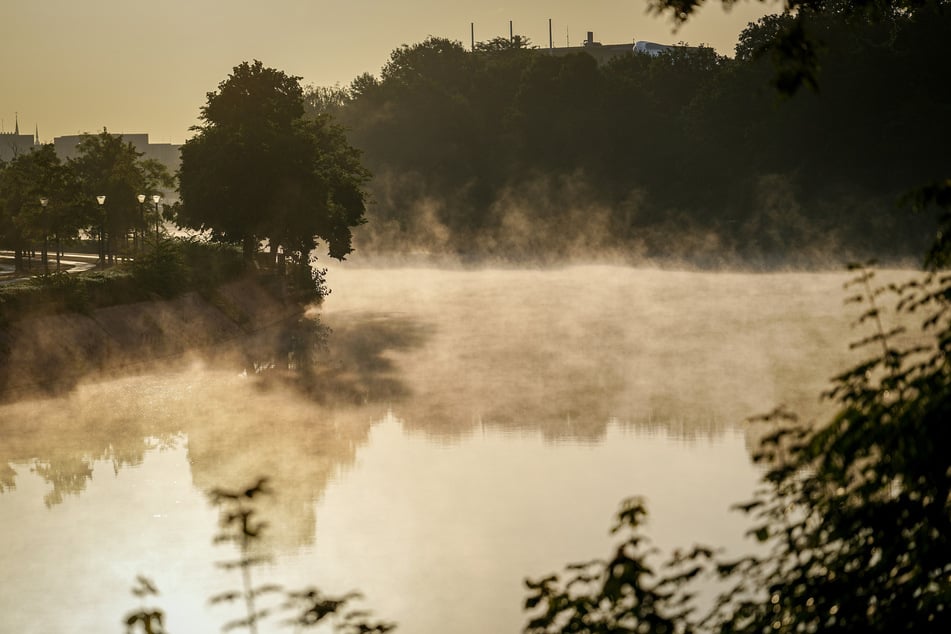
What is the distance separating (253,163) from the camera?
162 feet

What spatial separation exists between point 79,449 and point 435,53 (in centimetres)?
10647

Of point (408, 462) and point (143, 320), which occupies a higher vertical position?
point (143, 320)

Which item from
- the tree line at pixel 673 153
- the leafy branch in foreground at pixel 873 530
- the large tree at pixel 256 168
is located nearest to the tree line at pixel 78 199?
the large tree at pixel 256 168

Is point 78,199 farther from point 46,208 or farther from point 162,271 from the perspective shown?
point 162,271

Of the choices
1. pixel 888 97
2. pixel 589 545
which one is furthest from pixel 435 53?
pixel 589 545

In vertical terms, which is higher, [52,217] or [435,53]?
[435,53]

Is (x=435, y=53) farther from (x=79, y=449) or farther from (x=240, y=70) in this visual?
(x=79, y=449)

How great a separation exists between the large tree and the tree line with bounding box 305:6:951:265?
A: 39.9m

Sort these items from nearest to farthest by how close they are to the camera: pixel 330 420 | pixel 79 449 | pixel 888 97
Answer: pixel 79 449, pixel 330 420, pixel 888 97

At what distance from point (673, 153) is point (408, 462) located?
77624mm

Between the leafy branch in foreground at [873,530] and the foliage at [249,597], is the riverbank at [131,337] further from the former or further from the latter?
the leafy branch in foreground at [873,530]

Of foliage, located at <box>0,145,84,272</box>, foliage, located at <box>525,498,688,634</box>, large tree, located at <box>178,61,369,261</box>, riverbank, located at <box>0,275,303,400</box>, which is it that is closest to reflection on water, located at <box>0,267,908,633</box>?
riverbank, located at <box>0,275,303,400</box>

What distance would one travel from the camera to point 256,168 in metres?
49.4

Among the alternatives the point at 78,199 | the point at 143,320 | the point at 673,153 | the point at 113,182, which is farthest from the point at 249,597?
the point at 673,153
